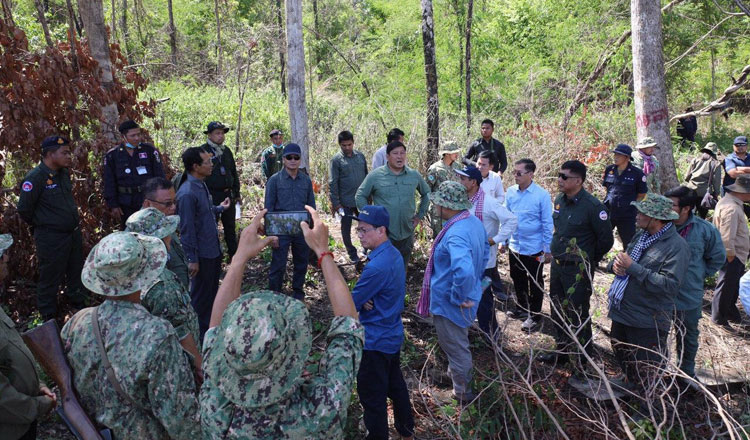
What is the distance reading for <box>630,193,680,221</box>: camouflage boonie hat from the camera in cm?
390

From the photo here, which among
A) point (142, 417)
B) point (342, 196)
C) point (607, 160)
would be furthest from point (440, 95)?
point (142, 417)

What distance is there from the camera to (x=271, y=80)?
22125mm

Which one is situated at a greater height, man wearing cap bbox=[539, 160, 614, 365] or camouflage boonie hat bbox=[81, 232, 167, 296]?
camouflage boonie hat bbox=[81, 232, 167, 296]

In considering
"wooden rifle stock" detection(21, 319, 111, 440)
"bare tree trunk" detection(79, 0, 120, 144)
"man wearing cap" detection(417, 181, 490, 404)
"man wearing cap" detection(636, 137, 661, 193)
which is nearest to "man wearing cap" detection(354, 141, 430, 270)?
"man wearing cap" detection(417, 181, 490, 404)

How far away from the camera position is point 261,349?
63.0 inches

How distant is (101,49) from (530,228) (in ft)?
18.1

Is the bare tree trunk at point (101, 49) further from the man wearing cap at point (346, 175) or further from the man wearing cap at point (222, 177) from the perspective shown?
the man wearing cap at point (346, 175)

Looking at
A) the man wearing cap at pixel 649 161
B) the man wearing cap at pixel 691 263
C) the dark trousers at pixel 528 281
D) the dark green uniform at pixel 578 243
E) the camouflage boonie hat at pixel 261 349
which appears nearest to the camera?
the camouflage boonie hat at pixel 261 349

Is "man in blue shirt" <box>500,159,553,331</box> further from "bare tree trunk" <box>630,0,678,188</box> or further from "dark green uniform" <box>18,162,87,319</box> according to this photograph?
"dark green uniform" <box>18,162,87,319</box>

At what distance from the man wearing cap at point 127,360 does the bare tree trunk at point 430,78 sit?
766 cm

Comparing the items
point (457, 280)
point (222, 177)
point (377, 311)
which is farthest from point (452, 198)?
point (222, 177)

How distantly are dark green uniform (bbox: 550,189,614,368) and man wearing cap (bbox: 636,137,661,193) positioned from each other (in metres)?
3.37

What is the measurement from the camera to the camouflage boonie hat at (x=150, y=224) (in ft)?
11.1

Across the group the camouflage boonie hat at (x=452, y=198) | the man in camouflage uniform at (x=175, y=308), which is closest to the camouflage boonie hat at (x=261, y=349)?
the man in camouflage uniform at (x=175, y=308)
